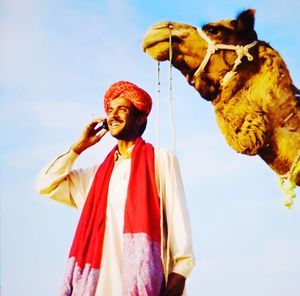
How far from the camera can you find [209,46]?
2.05 meters

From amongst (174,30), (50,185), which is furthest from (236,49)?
(50,185)

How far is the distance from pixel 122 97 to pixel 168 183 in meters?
0.29

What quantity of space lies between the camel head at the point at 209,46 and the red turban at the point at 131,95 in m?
0.39

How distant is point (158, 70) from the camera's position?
1803 millimetres

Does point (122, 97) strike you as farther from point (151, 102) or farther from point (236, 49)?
point (236, 49)

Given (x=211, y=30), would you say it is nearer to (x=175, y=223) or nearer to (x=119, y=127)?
(x=119, y=127)

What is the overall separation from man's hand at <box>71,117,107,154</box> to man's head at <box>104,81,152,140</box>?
4 cm

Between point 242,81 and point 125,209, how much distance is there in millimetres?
778

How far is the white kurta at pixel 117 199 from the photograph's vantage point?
1.42 meters

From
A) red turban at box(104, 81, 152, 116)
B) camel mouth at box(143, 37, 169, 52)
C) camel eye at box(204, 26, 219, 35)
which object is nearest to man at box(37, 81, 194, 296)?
red turban at box(104, 81, 152, 116)

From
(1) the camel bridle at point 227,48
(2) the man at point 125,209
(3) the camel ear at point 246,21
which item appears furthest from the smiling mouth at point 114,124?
(3) the camel ear at point 246,21

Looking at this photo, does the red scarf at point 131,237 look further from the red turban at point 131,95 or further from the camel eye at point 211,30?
the camel eye at point 211,30

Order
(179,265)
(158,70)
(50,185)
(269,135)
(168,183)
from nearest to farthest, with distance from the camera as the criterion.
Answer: (179,265) < (168,183) < (50,185) < (158,70) < (269,135)

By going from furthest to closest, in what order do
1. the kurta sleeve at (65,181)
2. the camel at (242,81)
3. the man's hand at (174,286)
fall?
the camel at (242,81)
the kurta sleeve at (65,181)
the man's hand at (174,286)
